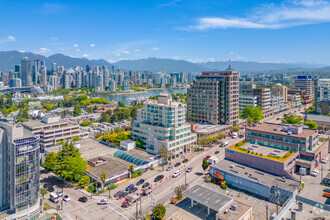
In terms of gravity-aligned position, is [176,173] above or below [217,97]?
below

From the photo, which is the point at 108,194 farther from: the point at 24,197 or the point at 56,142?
the point at 56,142

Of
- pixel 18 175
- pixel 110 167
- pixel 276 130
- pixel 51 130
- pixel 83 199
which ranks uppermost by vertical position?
pixel 276 130

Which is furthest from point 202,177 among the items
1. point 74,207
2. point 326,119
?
point 326,119

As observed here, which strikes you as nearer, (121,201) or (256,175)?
(121,201)

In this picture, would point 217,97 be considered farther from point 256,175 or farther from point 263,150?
point 256,175

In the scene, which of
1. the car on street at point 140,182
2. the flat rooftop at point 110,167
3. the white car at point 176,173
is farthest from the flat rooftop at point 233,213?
the flat rooftop at point 110,167

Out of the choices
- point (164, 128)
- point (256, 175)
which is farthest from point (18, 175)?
point (256, 175)

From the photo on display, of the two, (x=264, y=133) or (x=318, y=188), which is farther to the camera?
Result: (x=264, y=133)
